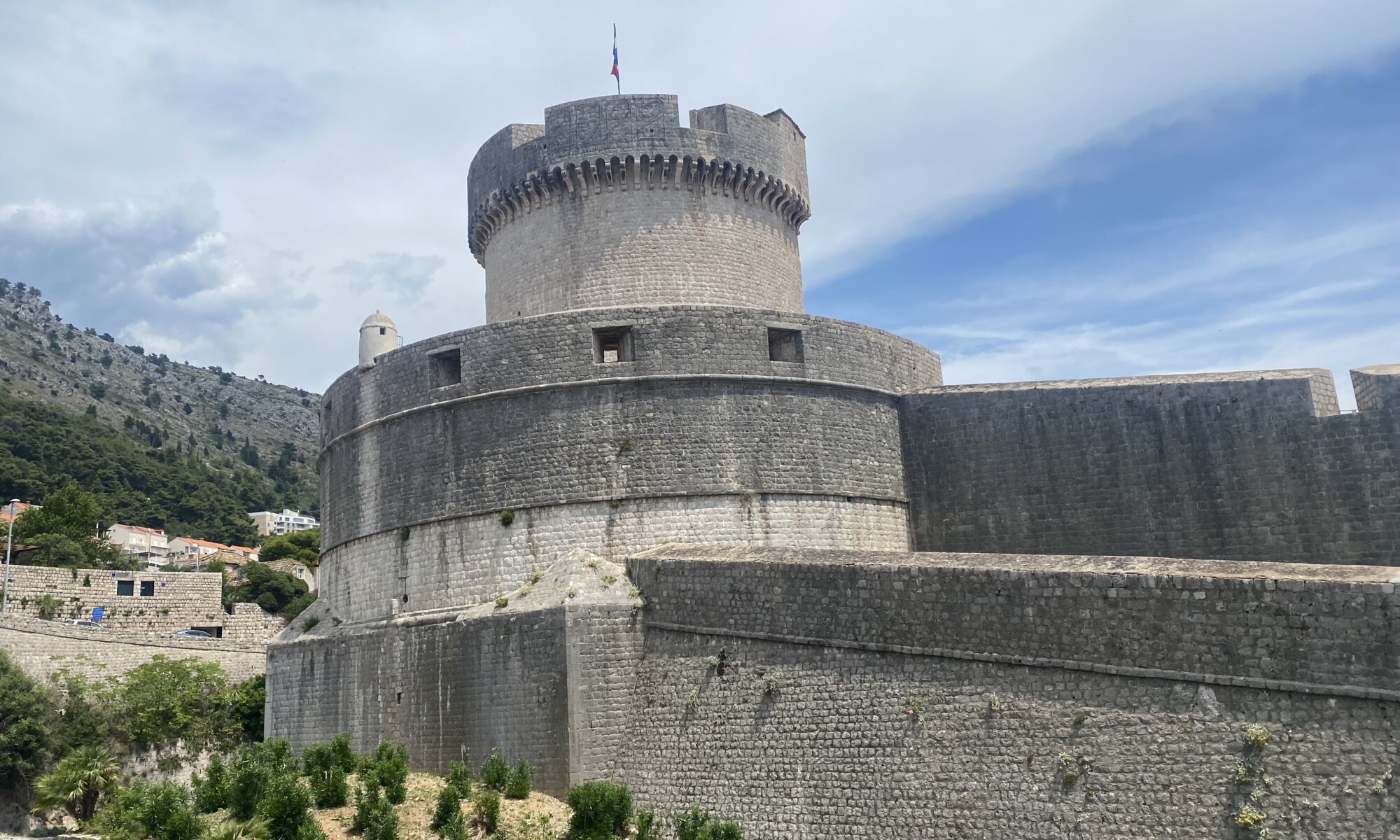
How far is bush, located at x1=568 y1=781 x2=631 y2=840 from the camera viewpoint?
13.7 m

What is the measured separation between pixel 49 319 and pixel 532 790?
11518cm

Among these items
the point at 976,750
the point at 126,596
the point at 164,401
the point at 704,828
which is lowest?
the point at 704,828

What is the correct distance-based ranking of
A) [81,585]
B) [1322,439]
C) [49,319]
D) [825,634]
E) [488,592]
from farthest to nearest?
1. [49,319]
2. [81,585]
3. [488,592]
4. [1322,439]
5. [825,634]

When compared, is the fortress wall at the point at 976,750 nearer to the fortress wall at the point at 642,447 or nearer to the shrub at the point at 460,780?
the shrub at the point at 460,780

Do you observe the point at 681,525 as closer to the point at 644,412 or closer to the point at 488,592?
the point at 644,412

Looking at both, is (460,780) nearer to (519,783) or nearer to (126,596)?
(519,783)

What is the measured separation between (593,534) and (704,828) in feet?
17.3

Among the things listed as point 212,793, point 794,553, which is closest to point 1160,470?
point 794,553

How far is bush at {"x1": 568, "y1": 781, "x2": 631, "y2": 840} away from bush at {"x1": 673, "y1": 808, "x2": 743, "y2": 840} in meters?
0.72

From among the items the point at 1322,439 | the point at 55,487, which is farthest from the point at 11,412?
the point at 1322,439

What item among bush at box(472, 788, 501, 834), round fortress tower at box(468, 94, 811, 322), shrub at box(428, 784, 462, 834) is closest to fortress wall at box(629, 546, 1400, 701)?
bush at box(472, 788, 501, 834)

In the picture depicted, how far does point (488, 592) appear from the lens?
699 inches

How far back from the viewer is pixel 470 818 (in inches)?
559

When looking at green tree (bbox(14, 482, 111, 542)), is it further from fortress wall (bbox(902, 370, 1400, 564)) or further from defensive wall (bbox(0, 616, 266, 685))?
fortress wall (bbox(902, 370, 1400, 564))
